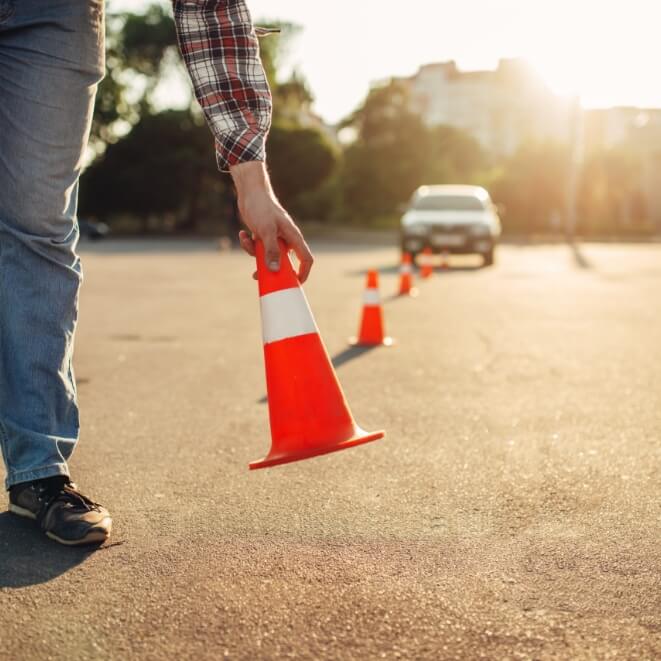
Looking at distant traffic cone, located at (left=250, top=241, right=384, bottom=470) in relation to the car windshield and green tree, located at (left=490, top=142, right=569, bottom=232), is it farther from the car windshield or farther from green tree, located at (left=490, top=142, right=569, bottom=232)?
green tree, located at (left=490, top=142, right=569, bottom=232)

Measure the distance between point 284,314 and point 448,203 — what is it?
1846cm

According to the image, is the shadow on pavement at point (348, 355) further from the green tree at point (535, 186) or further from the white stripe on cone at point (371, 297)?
the green tree at point (535, 186)

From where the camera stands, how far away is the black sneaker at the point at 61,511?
269 cm

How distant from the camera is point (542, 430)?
14.4 feet

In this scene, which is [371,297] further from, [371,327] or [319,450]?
[319,450]

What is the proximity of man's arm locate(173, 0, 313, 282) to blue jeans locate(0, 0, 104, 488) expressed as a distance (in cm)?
28

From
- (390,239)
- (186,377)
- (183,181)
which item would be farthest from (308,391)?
(183,181)

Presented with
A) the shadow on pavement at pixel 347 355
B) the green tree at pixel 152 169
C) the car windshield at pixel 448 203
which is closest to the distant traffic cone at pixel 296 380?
the shadow on pavement at pixel 347 355

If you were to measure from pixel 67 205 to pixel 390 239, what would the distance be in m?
35.2

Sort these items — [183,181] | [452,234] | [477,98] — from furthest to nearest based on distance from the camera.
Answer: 1. [477,98]
2. [183,181]
3. [452,234]

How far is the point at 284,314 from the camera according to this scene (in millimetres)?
2945

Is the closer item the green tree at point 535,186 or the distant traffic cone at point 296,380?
the distant traffic cone at point 296,380

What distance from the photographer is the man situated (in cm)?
278

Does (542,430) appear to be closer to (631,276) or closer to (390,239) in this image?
(631,276)
